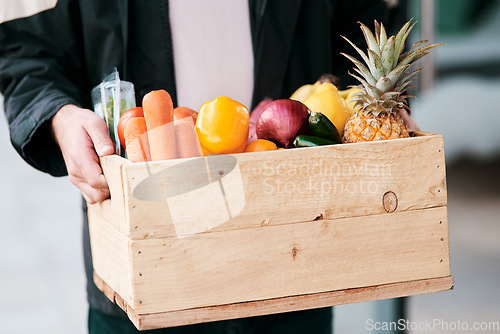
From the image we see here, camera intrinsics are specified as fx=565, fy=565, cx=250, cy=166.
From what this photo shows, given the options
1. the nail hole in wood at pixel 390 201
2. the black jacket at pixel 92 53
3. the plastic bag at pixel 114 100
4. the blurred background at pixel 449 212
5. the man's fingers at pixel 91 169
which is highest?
the black jacket at pixel 92 53

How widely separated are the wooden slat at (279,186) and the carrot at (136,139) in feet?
0.29

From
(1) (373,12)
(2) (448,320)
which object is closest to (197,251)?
(1) (373,12)

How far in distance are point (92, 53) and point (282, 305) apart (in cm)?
95

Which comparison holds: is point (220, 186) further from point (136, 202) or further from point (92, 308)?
point (92, 308)

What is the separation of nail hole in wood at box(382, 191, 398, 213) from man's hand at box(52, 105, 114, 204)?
609 mm

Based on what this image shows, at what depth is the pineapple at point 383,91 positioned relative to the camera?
51.9 inches

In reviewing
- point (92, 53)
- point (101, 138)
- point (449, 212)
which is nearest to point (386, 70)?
point (101, 138)

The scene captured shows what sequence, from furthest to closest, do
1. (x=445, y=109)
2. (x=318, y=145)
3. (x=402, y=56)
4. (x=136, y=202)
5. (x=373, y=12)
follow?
(x=445, y=109)
(x=373, y=12)
(x=402, y=56)
(x=318, y=145)
(x=136, y=202)

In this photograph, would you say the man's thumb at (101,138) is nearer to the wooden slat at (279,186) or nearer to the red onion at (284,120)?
the wooden slat at (279,186)

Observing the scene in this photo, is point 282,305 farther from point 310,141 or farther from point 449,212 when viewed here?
point 449,212

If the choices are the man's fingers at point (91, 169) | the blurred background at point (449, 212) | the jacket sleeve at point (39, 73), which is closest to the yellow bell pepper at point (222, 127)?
the man's fingers at point (91, 169)

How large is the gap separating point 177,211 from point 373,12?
1187mm

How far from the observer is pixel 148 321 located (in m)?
1.13

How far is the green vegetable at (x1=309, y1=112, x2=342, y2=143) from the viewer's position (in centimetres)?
129
